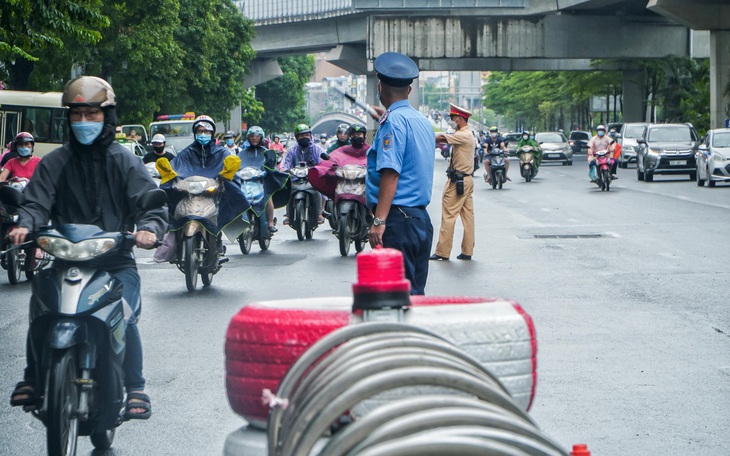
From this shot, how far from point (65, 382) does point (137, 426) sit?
1429mm

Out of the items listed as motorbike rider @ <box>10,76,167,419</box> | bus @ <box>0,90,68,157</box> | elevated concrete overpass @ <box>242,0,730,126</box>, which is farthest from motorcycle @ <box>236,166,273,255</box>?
elevated concrete overpass @ <box>242,0,730,126</box>

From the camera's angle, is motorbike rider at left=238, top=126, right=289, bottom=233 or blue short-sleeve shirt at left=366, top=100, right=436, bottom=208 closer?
blue short-sleeve shirt at left=366, top=100, right=436, bottom=208

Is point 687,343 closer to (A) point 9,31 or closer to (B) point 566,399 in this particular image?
(B) point 566,399

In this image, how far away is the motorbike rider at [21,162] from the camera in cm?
1536

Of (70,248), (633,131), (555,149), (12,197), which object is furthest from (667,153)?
(70,248)

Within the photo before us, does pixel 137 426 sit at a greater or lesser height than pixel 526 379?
lesser

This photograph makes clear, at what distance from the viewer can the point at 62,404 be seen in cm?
527

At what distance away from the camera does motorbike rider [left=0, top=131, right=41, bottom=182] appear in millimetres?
15359

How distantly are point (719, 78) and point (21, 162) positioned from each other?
130 ft

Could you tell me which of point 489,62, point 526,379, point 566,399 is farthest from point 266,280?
point 489,62

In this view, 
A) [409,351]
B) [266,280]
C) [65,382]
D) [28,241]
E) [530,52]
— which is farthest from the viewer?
[530,52]

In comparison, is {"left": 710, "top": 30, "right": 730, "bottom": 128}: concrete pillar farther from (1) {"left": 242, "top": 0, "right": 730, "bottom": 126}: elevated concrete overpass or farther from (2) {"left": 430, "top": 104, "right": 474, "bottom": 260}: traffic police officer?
(2) {"left": 430, "top": 104, "right": 474, "bottom": 260}: traffic police officer

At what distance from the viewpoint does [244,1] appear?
81.0m

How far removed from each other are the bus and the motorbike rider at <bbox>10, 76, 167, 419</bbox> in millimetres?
31958
